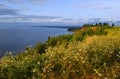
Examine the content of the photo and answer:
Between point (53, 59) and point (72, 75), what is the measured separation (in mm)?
828

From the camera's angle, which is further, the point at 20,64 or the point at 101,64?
the point at 101,64

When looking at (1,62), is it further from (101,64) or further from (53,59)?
(101,64)

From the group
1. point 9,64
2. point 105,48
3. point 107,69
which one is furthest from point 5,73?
point 105,48

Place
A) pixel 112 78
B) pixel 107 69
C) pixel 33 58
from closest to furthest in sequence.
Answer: pixel 112 78 → pixel 107 69 → pixel 33 58

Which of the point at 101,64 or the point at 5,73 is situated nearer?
the point at 5,73

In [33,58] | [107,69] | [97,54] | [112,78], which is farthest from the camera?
[97,54]

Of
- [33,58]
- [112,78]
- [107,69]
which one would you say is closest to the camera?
[112,78]

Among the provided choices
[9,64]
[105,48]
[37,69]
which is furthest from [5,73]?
[105,48]

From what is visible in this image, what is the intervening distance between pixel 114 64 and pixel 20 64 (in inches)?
111

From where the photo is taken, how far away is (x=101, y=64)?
9.26 m

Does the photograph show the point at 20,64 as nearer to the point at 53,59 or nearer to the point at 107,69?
the point at 53,59

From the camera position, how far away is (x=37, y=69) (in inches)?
319

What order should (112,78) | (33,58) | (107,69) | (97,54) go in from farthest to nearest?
(97,54) < (33,58) < (107,69) < (112,78)

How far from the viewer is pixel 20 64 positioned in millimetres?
Result: 8391
